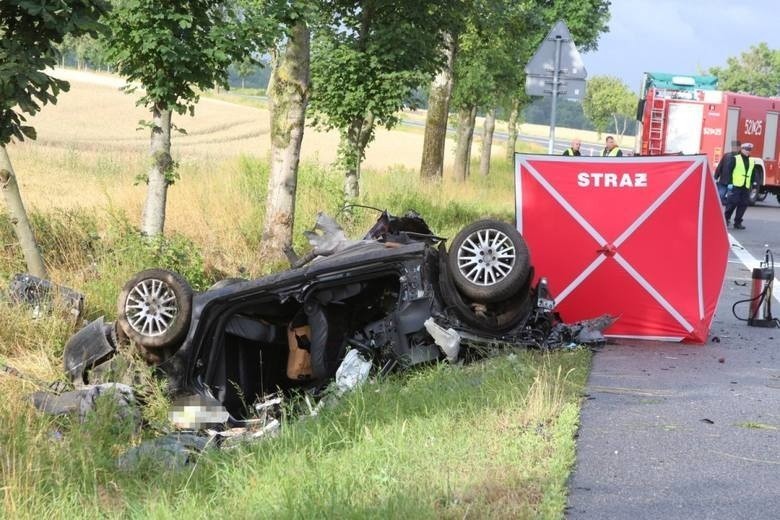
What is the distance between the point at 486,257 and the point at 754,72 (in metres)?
137

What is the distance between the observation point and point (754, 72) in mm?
136000

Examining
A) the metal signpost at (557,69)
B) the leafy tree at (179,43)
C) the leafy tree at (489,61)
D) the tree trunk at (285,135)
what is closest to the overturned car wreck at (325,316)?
the leafy tree at (179,43)

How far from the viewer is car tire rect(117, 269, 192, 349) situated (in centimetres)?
816

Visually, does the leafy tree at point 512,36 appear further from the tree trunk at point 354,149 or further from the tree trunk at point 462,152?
the tree trunk at point 354,149

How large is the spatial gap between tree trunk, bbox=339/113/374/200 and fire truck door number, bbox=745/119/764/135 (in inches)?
723

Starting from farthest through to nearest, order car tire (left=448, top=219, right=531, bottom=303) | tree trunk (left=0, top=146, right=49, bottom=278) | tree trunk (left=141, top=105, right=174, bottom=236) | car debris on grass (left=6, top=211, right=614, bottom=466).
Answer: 1. tree trunk (left=141, top=105, right=174, bottom=236)
2. tree trunk (left=0, top=146, right=49, bottom=278)
3. car tire (left=448, top=219, right=531, bottom=303)
4. car debris on grass (left=6, top=211, right=614, bottom=466)

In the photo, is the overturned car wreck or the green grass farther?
the overturned car wreck

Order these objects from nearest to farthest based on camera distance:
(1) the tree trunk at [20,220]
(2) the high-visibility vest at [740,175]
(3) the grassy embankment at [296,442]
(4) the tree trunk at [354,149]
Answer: (3) the grassy embankment at [296,442], (1) the tree trunk at [20,220], (4) the tree trunk at [354,149], (2) the high-visibility vest at [740,175]

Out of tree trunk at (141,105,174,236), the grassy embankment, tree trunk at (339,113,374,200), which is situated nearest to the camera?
the grassy embankment

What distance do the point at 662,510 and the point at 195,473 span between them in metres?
2.45

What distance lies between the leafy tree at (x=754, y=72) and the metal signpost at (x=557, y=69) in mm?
119932

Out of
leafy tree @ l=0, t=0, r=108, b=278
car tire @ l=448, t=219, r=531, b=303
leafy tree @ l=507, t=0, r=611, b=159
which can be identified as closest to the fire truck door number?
leafy tree @ l=507, t=0, r=611, b=159

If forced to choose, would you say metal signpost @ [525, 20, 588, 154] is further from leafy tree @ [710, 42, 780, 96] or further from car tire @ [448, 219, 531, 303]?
leafy tree @ [710, 42, 780, 96]

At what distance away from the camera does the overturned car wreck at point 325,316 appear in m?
8.09
